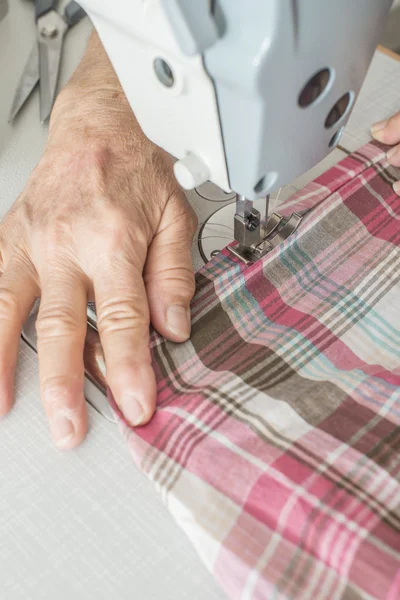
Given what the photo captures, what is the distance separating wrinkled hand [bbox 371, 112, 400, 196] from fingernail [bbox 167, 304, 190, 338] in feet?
1.36

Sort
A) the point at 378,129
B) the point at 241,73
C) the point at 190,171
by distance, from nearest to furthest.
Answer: the point at 241,73, the point at 190,171, the point at 378,129

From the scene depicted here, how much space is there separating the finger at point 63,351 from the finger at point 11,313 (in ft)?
0.11

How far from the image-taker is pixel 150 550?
2.14ft

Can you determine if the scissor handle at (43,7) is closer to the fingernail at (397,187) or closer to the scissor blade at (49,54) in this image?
the scissor blade at (49,54)

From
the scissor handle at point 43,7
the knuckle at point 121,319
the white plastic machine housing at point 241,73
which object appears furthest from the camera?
the scissor handle at point 43,7

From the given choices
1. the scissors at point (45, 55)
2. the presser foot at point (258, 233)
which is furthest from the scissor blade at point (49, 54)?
the presser foot at point (258, 233)

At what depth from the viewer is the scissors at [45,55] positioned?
115 centimetres

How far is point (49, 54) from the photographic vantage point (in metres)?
1.22

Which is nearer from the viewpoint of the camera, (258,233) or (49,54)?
(258,233)

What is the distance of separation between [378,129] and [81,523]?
0.75 m

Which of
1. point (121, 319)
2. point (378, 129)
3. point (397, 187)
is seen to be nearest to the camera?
point (121, 319)

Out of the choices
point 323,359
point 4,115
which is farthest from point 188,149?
point 4,115

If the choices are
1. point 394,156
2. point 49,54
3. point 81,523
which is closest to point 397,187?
point 394,156

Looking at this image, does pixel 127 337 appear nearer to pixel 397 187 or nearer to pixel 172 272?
pixel 172 272
